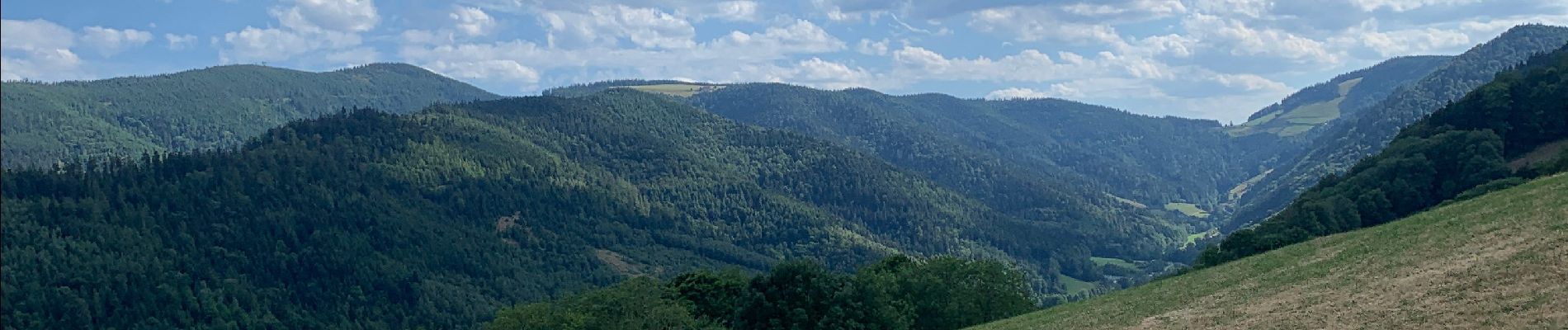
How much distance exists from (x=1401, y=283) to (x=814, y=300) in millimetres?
57127

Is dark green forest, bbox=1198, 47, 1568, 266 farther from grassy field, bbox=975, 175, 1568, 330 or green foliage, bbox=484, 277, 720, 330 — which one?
green foliage, bbox=484, 277, 720, 330

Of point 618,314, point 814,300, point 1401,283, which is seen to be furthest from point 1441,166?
point 618,314

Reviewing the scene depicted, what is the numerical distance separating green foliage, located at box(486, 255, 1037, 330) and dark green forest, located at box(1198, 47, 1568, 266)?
2126 centimetres

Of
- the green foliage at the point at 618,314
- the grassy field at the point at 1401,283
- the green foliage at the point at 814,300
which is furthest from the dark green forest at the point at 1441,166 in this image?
the green foliage at the point at 618,314

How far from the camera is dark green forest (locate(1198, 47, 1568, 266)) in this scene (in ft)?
358

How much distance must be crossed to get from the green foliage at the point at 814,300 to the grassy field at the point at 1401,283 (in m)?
25.0

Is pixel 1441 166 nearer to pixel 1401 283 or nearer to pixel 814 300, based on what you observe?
pixel 814 300

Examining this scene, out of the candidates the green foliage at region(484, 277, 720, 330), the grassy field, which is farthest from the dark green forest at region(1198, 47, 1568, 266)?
the green foliage at region(484, 277, 720, 330)

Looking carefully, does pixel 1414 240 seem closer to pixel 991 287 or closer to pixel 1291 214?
pixel 991 287

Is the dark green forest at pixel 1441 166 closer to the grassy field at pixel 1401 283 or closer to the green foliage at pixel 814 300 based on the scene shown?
the green foliage at pixel 814 300

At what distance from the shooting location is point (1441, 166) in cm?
12862

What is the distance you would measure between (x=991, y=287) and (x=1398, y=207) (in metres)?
48.7

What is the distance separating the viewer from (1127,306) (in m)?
66.7

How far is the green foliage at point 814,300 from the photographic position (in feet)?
326
